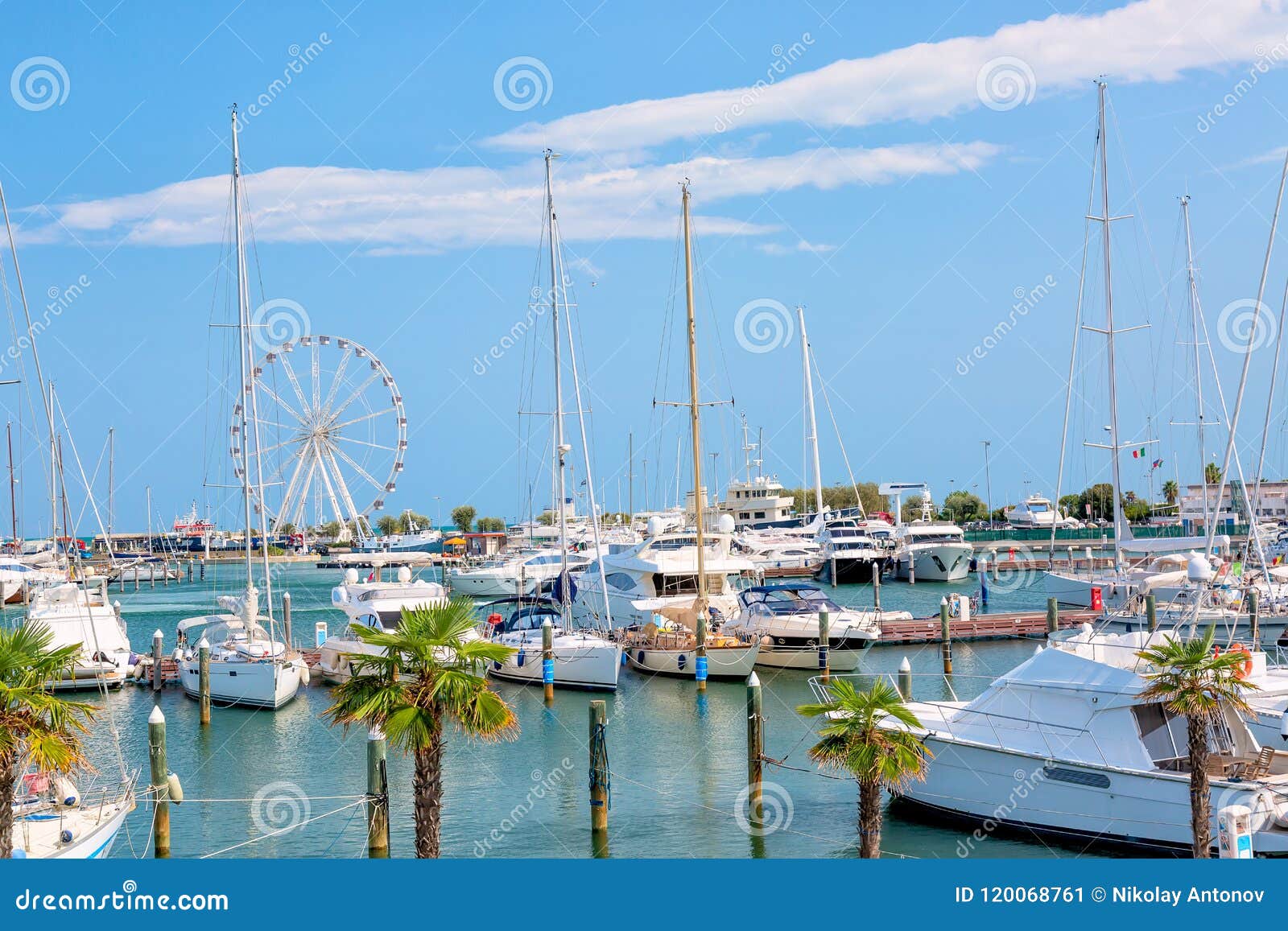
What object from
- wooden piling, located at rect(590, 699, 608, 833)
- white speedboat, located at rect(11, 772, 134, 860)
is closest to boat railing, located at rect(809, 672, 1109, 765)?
wooden piling, located at rect(590, 699, 608, 833)

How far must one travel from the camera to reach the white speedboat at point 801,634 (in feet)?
124

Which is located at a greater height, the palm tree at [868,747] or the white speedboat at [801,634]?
the palm tree at [868,747]

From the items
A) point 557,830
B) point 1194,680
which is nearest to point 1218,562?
point 1194,680

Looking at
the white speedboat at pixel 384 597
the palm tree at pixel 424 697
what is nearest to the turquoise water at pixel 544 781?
the white speedboat at pixel 384 597

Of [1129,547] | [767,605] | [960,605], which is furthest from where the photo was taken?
[1129,547]

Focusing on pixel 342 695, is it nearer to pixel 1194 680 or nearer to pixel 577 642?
pixel 1194 680

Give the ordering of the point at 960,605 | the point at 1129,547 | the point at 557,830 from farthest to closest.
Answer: the point at 1129,547
the point at 960,605
the point at 557,830

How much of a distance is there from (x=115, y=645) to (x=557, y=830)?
73.7 feet

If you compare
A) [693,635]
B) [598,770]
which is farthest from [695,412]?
[598,770]

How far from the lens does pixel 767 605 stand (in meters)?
38.8

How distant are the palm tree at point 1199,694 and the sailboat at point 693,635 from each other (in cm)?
1918

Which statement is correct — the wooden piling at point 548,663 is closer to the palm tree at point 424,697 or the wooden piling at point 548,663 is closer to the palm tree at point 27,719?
the palm tree at point 424,697

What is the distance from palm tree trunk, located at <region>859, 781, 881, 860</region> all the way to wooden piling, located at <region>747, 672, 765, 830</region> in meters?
4.86

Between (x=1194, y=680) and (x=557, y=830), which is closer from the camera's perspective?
(x=1194, y=680)
